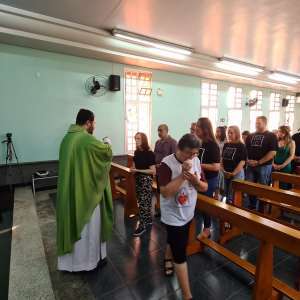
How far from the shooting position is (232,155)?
3105 mm

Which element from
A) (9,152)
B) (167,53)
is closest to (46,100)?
(9,152)

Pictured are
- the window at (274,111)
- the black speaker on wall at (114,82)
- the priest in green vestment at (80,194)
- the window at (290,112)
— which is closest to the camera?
the priest in green vestment at (80,194)

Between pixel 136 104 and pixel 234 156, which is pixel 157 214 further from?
pixel 136 104

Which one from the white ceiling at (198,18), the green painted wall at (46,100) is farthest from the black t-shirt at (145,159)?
the green painted wall at (46,100)

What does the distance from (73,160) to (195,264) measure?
5.43 feet

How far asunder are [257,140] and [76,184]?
289 cm

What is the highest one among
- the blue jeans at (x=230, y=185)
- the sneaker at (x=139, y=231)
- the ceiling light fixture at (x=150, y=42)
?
the ceiling light fixture at (x=150, y=42)

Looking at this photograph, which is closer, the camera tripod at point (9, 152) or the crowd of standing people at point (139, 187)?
the crowd of standing people at point (139, 187)

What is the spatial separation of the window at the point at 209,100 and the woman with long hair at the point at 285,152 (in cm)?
374

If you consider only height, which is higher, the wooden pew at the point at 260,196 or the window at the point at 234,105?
the window at the point at 234,105

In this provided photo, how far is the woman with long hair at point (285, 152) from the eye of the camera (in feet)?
12.9

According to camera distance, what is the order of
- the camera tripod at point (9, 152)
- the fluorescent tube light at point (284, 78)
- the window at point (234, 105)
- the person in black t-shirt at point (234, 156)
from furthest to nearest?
the window at point (234, 105) < the fluorescent tube light at point (284, 78) < the camera tripod at point (9, 152) < the person in black t-shirt at point (234, 156)

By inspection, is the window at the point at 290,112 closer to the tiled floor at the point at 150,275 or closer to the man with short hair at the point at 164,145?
the man with short hair at the point at 164,145

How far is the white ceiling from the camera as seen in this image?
10.5 feet
